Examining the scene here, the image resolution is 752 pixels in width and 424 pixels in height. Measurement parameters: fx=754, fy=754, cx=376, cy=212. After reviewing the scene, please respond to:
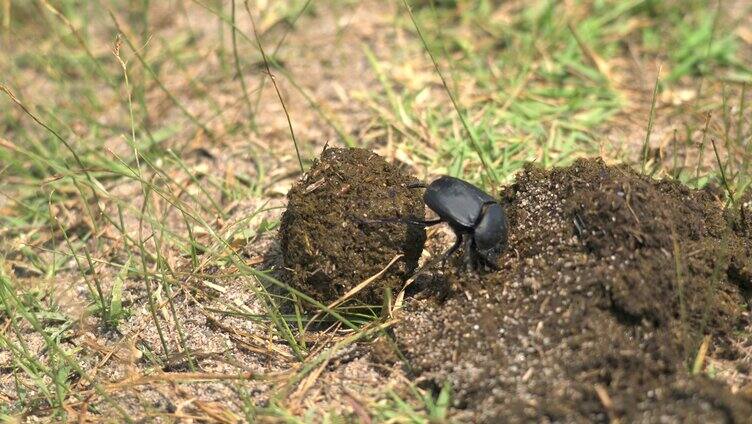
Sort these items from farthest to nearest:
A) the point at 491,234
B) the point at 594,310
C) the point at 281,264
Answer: the point at 281,264 < the point at 491,234 < the point at 594,310

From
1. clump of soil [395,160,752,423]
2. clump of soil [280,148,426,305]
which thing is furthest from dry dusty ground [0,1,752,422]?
clump of soil [280,148,426,305]

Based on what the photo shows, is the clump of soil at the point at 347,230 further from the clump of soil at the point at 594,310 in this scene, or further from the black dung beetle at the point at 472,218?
the clump of soil at the point at 594,310

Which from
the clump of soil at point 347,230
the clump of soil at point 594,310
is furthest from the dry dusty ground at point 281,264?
the clump of soil at point 347,230

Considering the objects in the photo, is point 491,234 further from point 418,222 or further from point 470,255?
point 418,222

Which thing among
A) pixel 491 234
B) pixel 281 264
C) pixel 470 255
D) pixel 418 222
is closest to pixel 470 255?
pixel 470 255

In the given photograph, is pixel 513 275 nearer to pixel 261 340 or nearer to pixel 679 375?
pixel 679 375

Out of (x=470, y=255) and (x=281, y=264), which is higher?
(x=470, y=255)

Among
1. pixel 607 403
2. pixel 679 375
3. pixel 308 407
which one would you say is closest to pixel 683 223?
pixel 679 375
